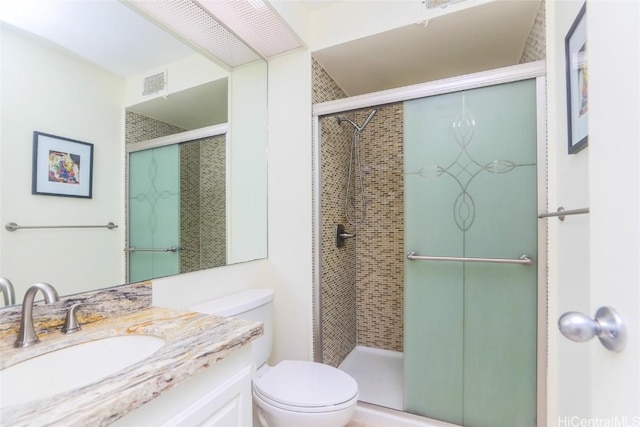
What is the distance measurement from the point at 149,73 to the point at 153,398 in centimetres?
131

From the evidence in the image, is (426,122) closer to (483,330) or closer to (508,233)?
(508,233)

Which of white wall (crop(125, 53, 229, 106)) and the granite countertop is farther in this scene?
white wall (crop(125, 53, 229, 106))

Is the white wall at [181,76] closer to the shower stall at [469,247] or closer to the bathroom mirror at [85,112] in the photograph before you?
the bathroom mirror at [85,112]

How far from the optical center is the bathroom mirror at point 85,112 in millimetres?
905

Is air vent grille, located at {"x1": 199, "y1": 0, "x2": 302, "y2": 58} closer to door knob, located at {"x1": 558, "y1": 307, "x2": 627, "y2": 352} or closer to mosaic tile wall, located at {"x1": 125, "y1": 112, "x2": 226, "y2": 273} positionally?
mosaic tile wall, located at {"x1": 125, "y1": 112, "x2": 226, "y2": 273}

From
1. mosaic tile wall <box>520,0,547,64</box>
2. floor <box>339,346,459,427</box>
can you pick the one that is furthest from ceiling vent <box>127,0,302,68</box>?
floor <box>339,346,459,427</box>

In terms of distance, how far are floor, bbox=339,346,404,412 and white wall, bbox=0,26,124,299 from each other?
1590mm

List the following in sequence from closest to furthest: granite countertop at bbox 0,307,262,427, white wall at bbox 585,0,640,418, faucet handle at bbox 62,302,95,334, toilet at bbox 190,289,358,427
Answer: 1. white wall at bbox 585,0,640,418
2. granite countertop at bbox 0,307,262,427
3. faucet handle at bbox 62,302,95,334
4. toilet at bbox 190,289,358,427

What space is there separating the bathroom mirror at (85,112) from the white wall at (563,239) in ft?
5.28

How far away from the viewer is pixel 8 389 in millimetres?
654

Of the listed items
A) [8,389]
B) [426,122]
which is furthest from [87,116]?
[426,122]

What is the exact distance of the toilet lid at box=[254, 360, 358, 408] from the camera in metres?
1.19

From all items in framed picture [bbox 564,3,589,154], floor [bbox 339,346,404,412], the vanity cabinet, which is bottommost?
floor [bbox 339,346,404,412]

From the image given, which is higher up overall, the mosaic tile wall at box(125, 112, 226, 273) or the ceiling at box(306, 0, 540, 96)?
the ceiling at box(306, 0, 540, 96)
